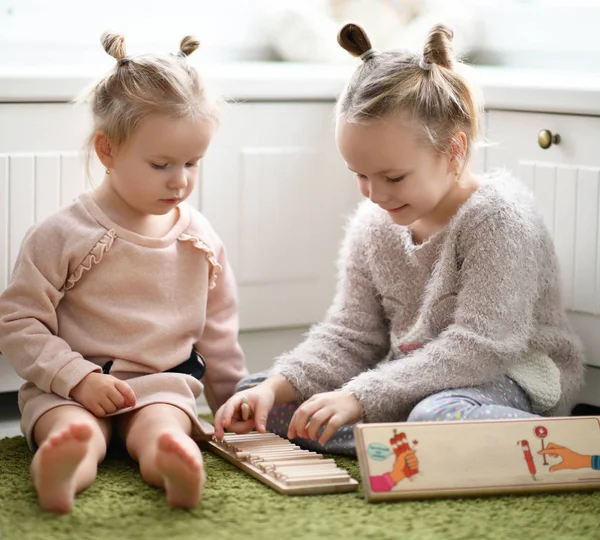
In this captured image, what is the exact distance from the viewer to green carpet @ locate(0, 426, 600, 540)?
115 centimetres

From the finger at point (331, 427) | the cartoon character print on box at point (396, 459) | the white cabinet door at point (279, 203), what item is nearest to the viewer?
the cartoon character print on box at point (396, 459)

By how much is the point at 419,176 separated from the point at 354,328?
296 mm

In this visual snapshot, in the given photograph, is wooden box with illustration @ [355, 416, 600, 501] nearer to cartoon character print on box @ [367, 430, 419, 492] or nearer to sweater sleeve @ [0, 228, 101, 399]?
cartoon character print on box @ [367, 430, 419, 492]

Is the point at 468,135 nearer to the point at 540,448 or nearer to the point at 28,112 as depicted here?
the point at 540,448

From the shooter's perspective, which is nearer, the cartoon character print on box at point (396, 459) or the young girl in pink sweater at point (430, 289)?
the cartoon character print on box at point (396, 459)

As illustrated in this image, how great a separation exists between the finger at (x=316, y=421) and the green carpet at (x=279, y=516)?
101 millimetres

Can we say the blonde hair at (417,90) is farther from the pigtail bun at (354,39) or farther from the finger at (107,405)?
the finger at (107,405)

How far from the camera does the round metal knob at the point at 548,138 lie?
1.71m

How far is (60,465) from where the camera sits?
1.18 metres

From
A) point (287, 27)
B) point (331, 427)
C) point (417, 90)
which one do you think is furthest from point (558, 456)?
point (287, 27)

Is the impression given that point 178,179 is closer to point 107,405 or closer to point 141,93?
point 141,93

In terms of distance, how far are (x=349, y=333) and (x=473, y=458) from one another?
15.6 inches

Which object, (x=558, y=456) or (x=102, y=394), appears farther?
(x=102, y=394)

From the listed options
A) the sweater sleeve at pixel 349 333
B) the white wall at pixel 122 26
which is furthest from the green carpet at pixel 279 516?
the white wall at pixel 122 26
